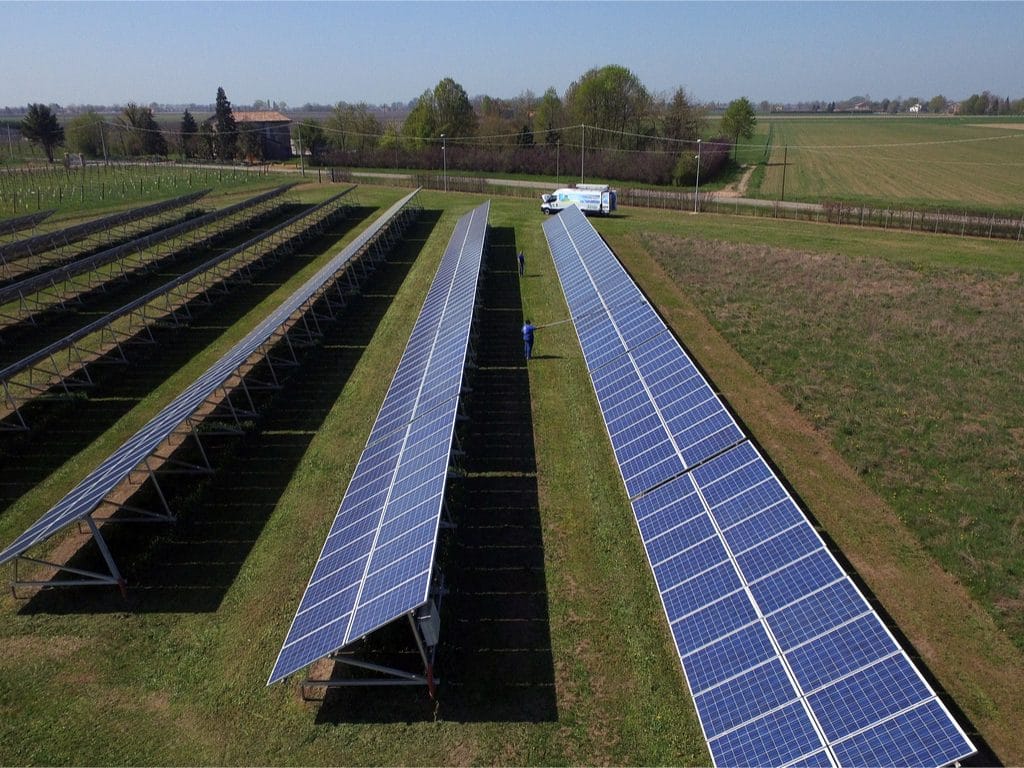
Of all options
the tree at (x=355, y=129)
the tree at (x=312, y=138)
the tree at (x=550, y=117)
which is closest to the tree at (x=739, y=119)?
the tree at (x=550, y=117)

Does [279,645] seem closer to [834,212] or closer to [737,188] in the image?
[834,212]

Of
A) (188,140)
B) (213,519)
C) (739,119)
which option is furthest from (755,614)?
(188,140)

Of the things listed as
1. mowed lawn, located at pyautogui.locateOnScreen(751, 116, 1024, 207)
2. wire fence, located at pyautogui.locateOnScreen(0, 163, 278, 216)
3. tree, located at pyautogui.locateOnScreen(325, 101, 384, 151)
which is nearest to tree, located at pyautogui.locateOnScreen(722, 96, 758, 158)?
mowed lawn, located at pyautogui.locateOnScreen(751, 116, 1024, 207)

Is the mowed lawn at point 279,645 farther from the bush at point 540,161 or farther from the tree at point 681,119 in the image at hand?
the tree at point 681,119

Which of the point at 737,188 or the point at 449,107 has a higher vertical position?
the point at 449,107

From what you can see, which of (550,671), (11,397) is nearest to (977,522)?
(550,671)

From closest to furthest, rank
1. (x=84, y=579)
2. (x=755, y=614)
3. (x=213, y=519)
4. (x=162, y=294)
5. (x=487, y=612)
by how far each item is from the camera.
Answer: (x=755, y=614)
(x=487, y=612)
(x=84, y=579)
(x=213, y=519)
(x=162, y=294)
